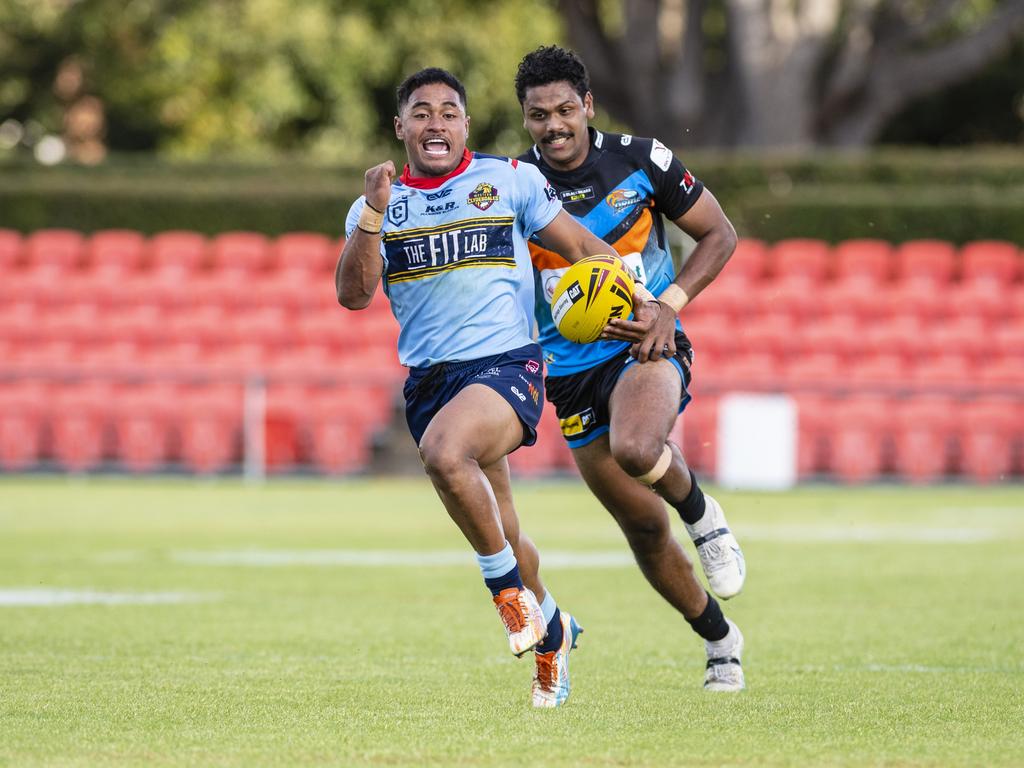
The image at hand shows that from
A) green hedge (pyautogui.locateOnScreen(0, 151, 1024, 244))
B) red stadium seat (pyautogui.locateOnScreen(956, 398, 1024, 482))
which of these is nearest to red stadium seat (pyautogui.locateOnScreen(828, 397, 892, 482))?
red stadium seat (pyautogui.locateOnScreen(956, 398, 1024, 482))

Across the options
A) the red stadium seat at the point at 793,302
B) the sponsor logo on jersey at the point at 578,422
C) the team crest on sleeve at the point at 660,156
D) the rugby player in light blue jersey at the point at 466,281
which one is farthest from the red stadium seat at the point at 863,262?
the rugby player in light blue jersey at the point at 466,281

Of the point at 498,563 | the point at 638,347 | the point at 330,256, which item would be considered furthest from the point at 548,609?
the point at 330,256

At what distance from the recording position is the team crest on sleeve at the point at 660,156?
747 cm

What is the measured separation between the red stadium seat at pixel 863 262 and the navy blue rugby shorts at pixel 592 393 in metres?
14.9

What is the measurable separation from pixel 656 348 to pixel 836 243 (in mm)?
16736

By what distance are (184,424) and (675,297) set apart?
1402cm

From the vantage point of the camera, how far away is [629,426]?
22.4 feet

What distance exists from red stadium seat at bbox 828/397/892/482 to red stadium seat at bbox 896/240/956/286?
2.84m

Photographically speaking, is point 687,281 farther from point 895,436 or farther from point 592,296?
point 895,436

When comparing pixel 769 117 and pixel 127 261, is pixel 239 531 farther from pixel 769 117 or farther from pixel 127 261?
pixel 769 117

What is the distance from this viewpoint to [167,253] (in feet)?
75.5

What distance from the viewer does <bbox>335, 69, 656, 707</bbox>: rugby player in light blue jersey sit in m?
6.55

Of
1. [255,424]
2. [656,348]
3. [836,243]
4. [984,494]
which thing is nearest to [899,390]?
[984,494]

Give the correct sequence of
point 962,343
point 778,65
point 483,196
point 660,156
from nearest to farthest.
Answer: point 483,196, point 660,156, point 962,343, point 778,65
